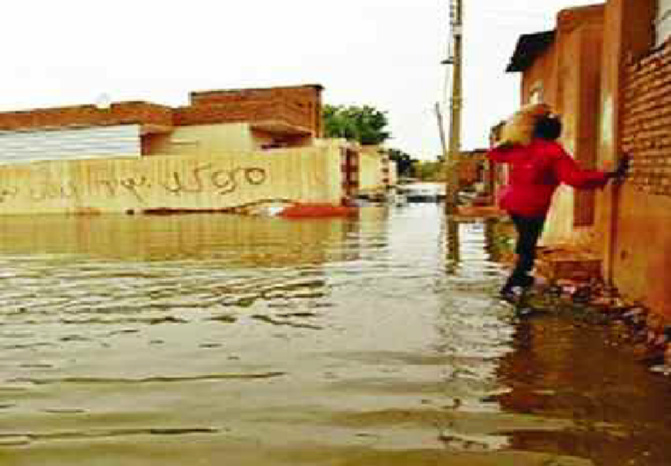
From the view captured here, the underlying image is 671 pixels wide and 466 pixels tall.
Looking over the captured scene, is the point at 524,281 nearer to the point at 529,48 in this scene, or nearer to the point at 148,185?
the point at 529,48

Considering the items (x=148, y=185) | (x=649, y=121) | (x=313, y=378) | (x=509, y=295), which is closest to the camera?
(x=313, y=378)

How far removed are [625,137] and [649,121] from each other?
0.87 m

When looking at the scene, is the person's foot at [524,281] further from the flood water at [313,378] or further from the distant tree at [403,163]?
the distant tree at [403,163]

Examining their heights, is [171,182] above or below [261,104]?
below

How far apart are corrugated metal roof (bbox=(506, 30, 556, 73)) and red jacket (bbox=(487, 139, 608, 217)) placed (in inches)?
441

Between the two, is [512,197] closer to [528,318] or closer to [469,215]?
[528,318]

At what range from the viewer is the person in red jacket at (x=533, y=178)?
6.79 m

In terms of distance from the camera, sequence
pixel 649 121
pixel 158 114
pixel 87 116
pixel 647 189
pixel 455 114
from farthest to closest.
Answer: pixel 158 114 → pixel 87 116 → pixel 455 114 → pixel 649 121 → pixel 647 189

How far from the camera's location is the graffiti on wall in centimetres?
2942

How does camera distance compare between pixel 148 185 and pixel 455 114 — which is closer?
pixel 455 114

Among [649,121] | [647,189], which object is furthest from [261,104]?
[647,189]

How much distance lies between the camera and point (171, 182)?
30281 millimetres

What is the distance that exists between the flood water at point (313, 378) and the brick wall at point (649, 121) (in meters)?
1.25

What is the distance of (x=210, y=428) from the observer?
3.70 m
